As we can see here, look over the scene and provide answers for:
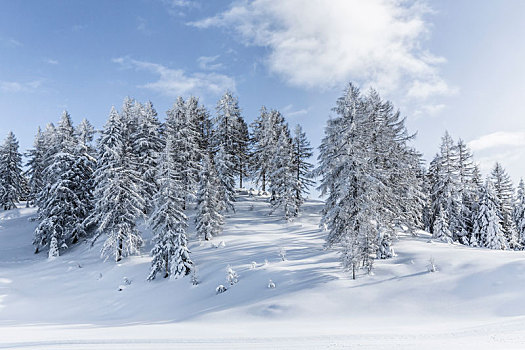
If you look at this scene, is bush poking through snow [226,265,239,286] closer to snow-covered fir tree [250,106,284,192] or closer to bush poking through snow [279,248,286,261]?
bush poking through snow [279,248,286,261]

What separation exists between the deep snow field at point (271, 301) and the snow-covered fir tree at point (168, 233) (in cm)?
108

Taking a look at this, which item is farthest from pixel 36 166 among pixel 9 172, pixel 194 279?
pixel 194 279

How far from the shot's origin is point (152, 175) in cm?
3806

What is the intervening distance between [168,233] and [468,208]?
37.7 m

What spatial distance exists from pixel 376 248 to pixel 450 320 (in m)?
8.94

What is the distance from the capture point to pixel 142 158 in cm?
3875

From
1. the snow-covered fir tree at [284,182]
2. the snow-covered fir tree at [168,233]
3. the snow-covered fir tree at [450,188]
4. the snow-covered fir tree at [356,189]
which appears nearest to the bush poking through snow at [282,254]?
the snow-covered fir tree at [356,189]

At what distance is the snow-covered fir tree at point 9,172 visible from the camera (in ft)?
163

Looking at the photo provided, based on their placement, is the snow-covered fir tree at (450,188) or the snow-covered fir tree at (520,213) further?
the snow-covered fir tree at (520,213)

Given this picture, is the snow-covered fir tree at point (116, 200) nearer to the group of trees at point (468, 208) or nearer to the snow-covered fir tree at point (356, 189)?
the snow-covered fir tree at point (356, 189)

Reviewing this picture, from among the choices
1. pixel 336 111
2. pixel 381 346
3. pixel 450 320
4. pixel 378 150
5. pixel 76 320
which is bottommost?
pixel 76 320

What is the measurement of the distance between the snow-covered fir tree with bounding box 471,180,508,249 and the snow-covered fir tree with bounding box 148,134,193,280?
105 ft

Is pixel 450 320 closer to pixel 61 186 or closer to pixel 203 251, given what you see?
pixel 203 251

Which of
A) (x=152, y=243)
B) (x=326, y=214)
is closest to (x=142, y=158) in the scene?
(x=152, y=243)
